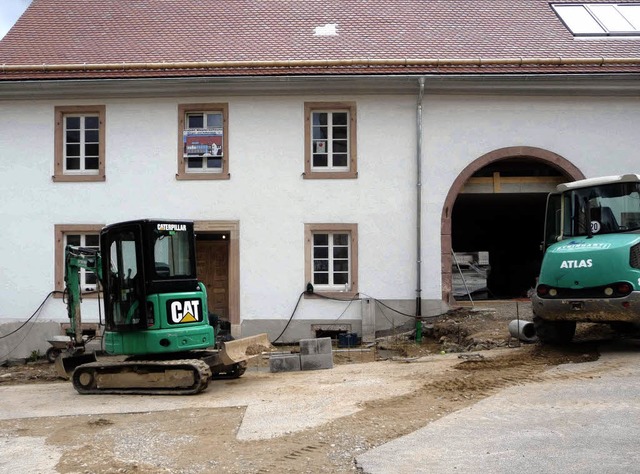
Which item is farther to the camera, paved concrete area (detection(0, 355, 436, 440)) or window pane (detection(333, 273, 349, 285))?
window pane (detection(333, 273, 349, 285))

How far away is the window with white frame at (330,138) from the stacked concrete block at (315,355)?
17.1ft

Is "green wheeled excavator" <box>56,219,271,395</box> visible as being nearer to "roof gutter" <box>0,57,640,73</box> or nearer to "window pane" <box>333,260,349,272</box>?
"window pane" <box>333,260,349,272</box>

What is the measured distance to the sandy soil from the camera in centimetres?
651

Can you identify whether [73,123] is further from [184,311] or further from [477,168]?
[477,168]

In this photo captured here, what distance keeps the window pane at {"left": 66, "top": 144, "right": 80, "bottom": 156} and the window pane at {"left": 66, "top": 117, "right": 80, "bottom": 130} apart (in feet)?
1.41

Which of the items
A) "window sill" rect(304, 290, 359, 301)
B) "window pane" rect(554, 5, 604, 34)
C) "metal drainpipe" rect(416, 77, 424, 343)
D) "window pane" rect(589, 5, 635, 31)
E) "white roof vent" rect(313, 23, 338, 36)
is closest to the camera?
"metal drainpipe" rect(416, 77, 424, 343)

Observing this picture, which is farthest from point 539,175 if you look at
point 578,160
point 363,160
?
point 363,160

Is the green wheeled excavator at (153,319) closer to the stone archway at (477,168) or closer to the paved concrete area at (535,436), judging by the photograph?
the paved concrete area at (535,436)

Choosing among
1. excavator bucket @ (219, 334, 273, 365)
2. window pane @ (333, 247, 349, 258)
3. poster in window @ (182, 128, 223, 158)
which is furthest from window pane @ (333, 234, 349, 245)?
excavator bucket @ (219, 334, 273, 365)

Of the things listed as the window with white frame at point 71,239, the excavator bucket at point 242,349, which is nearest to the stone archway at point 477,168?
the excavator bucket at point 242,349

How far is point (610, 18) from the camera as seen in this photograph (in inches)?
747

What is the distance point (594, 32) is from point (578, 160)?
3927mm

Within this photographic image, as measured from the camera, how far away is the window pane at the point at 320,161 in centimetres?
1656

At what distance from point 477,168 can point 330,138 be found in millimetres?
3403
